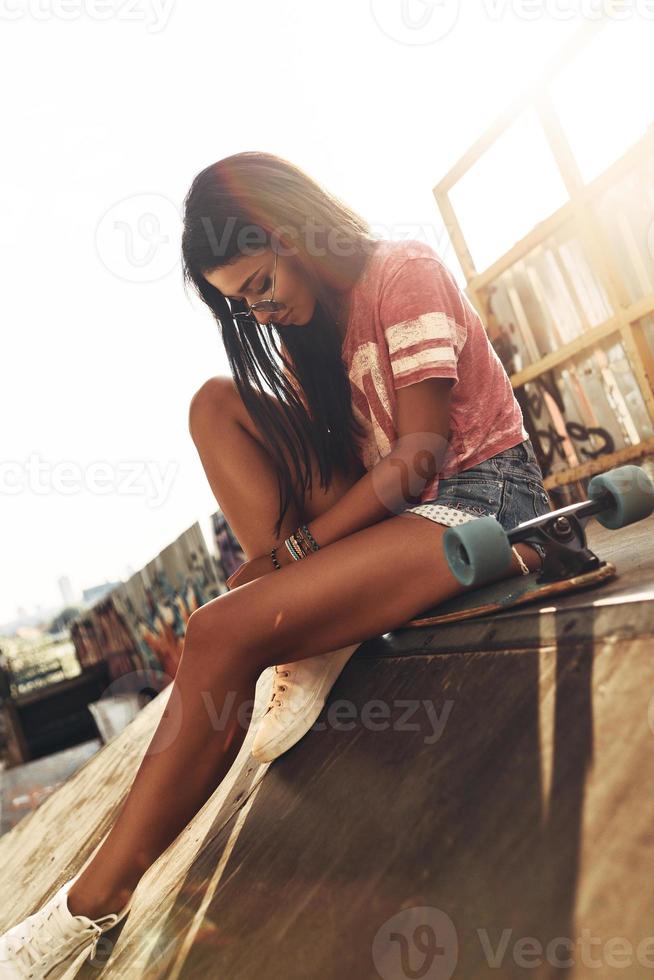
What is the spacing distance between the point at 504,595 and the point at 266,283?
1.07m

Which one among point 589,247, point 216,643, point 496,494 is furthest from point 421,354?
point 589,247

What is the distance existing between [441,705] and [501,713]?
8.7 inches

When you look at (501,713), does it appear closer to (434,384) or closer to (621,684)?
(621,684)

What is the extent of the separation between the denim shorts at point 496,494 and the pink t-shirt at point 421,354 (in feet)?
0.13

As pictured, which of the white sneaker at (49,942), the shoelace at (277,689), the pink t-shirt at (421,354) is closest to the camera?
the white sneaker at (49,942)

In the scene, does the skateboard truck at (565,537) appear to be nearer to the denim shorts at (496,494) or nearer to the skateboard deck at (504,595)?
the skateboard deck at (504,595)

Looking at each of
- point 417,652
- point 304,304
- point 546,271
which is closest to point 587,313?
point 546,271

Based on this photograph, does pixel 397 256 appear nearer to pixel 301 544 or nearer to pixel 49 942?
pixel 301 544

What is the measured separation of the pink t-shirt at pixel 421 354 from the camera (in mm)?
1922

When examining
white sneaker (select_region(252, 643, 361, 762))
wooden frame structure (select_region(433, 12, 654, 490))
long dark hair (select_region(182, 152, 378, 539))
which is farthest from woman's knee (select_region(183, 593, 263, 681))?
wooden frame structure (select_region(433, 12, 654, 490))

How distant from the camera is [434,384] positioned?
1921 mm

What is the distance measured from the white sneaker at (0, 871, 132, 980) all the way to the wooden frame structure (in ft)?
10.5

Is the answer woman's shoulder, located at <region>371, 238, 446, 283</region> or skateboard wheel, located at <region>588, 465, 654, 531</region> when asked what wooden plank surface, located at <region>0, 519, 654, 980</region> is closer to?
skateboard wheel, located at <region>588, 465, 654, 531</region>

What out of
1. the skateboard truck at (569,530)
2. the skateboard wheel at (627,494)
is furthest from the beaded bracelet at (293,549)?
the skateboard wheel at (627,494)
